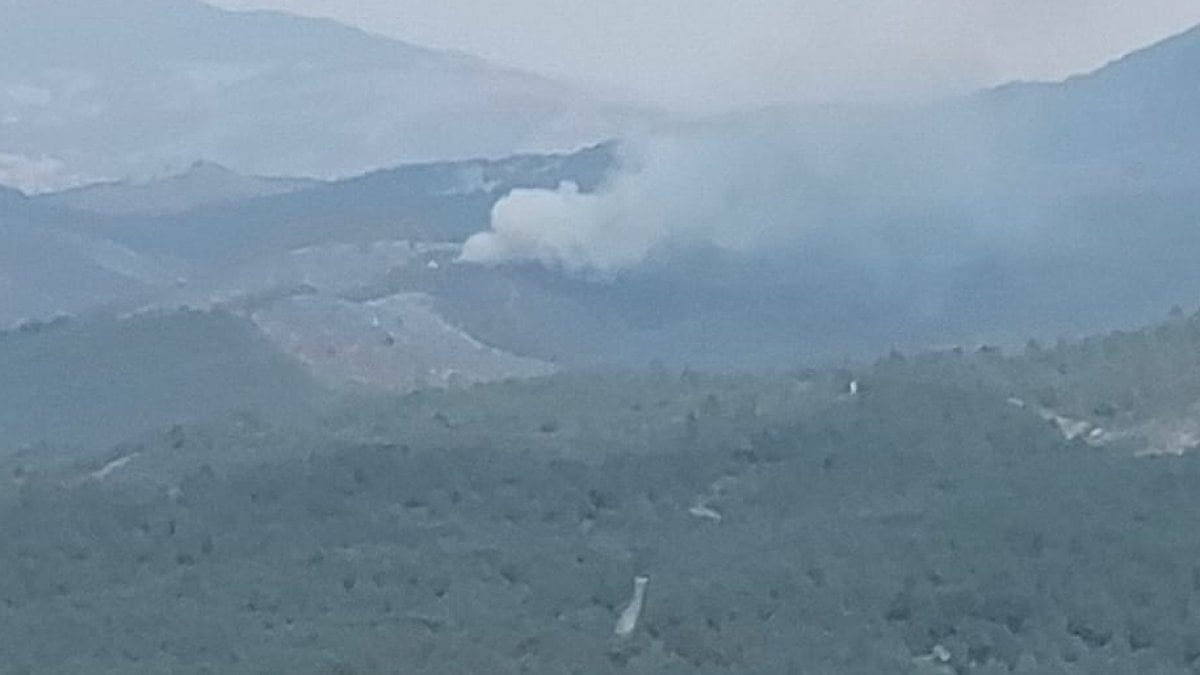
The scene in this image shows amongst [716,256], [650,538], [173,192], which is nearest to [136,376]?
[716,256]

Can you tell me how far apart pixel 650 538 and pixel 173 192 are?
119 metres

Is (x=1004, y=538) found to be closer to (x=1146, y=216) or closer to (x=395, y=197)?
(x=1146, y=216)

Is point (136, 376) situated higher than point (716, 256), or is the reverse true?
point (136, 376)

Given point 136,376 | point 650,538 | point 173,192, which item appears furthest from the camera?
point 173,192

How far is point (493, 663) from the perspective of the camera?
148ft

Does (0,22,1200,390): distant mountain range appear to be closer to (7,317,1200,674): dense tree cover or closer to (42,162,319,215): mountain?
(42,162,319,215): mountain

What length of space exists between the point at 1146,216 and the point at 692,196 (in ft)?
59.2

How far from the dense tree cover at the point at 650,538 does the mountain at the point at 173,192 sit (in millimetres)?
92513

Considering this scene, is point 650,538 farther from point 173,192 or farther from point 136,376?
point 173,192

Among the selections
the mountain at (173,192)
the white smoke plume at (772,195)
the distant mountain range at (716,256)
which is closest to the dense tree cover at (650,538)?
the distant mountain range at (716,256)

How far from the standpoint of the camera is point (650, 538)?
5694 cm

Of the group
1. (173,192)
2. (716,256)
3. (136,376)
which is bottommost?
(173,192)

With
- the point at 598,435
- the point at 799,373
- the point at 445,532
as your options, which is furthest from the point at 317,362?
the point at 445,532

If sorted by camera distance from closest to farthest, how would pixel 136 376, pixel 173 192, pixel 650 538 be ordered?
pixel 650 538
pixel 136 376
pixel 173 192
